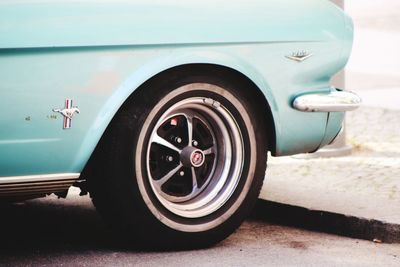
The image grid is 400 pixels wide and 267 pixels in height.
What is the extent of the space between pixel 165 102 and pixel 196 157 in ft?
1.21

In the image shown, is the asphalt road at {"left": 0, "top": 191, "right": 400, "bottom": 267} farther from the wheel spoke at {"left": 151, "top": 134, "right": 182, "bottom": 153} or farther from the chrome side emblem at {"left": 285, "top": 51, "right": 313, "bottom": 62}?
the chrome side emblem at {"left": 285, "top": 51, "right": 313, "bottom": 62}

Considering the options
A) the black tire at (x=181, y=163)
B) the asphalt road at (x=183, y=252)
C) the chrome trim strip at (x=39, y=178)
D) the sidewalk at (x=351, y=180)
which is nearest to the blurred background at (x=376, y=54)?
the sidewalk at (x=351, y=180)

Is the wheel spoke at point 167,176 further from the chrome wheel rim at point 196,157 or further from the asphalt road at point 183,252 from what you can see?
the asphalt road at point 183,252

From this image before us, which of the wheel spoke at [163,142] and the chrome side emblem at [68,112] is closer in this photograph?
the chrome side emblem at [68,112]

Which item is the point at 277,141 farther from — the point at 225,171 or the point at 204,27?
the point at 204,27

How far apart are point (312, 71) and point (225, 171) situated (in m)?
0.72

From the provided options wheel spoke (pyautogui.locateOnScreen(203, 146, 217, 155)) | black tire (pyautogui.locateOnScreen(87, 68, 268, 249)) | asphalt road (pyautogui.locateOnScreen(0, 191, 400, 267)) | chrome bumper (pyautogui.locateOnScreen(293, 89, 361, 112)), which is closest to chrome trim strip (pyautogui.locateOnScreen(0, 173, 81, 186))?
→ black tire (pyautogui.locateOnScreen(87, 68, 268, 249))

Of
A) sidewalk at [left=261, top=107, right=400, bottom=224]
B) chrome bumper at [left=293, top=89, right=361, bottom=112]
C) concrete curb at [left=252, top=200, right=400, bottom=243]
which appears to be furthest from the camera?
sidewalk at [left=261, top=107, right=400, bottom=224]

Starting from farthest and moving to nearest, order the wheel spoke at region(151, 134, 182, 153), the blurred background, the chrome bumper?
the blurred background → the chrome bumper → the wheel spoke at region(151, 134, 182, 153)

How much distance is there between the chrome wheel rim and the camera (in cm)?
524

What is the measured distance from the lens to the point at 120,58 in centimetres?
485

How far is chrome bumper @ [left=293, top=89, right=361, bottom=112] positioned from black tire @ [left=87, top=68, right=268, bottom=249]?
0.23 meters

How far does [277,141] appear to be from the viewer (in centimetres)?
542

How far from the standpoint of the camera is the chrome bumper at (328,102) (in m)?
5.38
